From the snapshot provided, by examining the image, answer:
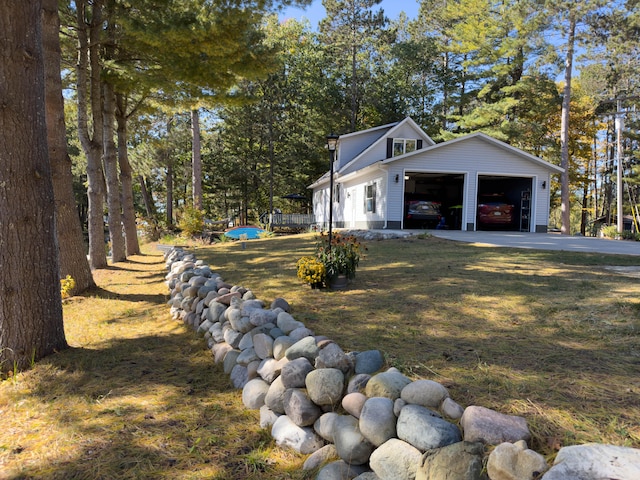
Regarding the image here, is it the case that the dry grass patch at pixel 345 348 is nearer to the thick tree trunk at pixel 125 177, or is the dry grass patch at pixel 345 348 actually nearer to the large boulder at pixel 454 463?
the large boulder at pixel 454 463

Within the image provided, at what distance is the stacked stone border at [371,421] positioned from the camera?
1.32m

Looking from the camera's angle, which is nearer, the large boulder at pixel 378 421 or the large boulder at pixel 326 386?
the large boulder at pixel 378 421

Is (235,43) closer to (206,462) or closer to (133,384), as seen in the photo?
(133,384)

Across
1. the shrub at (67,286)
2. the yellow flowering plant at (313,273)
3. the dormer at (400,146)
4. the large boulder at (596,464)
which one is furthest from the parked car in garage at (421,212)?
the large boulder at (596,464)

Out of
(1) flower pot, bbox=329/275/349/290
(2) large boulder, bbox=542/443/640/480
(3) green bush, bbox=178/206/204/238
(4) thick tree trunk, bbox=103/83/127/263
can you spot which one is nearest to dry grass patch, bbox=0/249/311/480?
(2) large boulder, bbox=542/443/640/480

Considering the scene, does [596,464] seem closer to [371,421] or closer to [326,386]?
[371,421]

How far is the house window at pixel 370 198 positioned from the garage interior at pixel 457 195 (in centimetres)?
130

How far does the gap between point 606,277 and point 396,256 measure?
3251mm

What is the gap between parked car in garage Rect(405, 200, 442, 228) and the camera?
584 inches

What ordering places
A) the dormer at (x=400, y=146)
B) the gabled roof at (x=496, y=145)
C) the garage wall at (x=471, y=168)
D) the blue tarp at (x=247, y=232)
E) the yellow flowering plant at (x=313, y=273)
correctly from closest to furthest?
the yellow flowering plant at (x=313, y=273), the gabled roof at (x=496, y=145), the garage wall at (x=471, y=168), the blue tarp at (x=247, y=232), the dormer at (x=400, y=146)

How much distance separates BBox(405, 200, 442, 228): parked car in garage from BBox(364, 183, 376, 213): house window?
4.63 ft

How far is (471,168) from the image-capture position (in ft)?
48.4

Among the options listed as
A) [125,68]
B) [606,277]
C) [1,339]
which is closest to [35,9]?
[1,339]

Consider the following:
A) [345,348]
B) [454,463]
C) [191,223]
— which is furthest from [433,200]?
[454,463]
